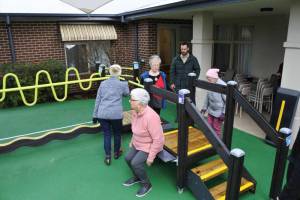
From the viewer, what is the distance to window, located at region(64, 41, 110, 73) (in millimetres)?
8137

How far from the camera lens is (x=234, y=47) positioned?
27.6 ft

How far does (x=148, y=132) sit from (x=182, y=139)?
0.40 metres

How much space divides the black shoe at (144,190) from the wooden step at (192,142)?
1.76 ft

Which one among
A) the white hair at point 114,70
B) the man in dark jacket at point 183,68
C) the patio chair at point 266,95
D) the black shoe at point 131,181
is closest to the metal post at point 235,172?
the black shoe at point 131,181

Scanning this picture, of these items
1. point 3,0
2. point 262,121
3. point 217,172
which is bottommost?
point 217,172

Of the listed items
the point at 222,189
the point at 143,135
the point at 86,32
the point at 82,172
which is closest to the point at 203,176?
the point at 222,189

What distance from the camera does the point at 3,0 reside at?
24.4ft

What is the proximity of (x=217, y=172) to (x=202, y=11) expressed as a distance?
12.2 ft

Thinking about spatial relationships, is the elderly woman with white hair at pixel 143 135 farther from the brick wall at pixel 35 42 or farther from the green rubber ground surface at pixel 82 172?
the brick wall at pixel 35 42

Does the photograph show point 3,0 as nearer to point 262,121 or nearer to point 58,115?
point 58,115

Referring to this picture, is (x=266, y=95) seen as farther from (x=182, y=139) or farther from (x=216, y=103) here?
(x=182, y=139)

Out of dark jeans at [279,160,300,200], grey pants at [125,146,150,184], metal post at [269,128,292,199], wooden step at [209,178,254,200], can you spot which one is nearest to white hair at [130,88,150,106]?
grey pants at [125,146,150,184]

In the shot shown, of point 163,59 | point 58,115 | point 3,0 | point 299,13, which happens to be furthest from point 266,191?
point 3,0

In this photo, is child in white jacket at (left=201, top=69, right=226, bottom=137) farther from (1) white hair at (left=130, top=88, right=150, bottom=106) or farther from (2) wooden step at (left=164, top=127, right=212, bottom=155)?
(1) white hair at (left=130, top=88, right=150, bottom=106)
